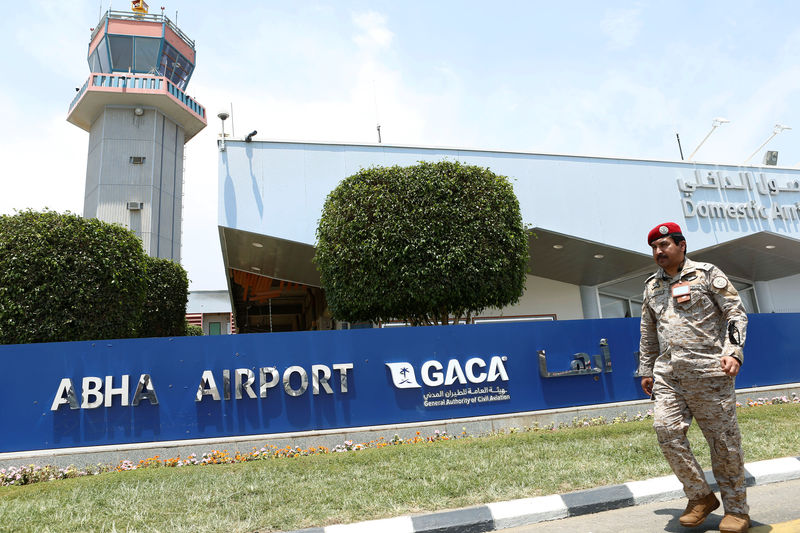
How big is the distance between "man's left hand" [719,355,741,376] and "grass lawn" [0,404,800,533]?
5.17 feet

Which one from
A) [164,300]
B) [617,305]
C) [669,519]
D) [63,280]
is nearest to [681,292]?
[669,519]

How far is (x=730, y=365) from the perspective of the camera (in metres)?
3.07

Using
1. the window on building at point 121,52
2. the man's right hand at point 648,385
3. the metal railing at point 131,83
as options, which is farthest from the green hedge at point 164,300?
the window on building at point 121,52

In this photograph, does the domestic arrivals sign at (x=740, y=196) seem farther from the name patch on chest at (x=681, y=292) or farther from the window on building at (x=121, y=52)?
the window on building at (x=121, y=52)

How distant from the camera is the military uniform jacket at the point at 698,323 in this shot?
3.21 meters

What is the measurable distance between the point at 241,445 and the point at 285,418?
65cm

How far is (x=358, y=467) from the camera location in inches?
211

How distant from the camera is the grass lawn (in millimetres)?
3750

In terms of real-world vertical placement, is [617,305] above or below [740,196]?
below

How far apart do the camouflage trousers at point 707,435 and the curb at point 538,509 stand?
0.72m

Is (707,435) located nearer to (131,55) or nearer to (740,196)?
(740,196)

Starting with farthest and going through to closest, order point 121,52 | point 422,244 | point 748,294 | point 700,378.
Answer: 1. point 121,52
2. point 748,294
3. point 422,244
4. point 700,378

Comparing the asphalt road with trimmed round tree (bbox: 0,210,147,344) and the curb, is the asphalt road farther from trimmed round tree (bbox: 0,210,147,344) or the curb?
trimmed round tree (bbox: 0,210,147,344)

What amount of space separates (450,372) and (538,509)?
4.45m
